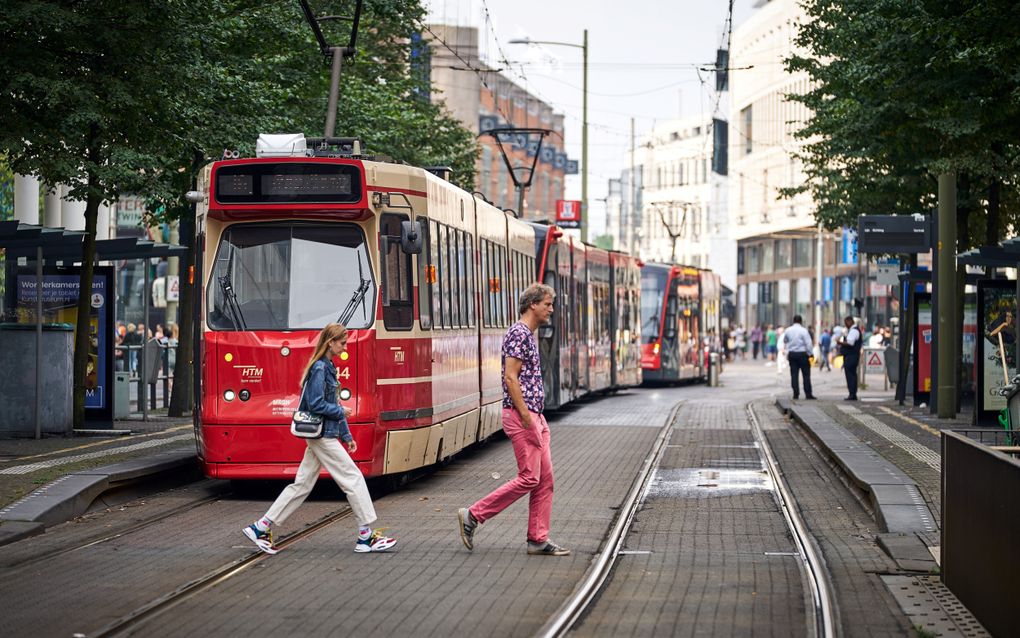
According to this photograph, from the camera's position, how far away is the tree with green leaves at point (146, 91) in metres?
16.5

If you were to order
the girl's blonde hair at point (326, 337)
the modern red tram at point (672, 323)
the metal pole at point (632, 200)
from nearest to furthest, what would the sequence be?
the girl's blonde hair at point (326, 337), the modern red tram at point (672, 323), the metal pole at point (632, 200)

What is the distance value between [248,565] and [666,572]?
2638 mm

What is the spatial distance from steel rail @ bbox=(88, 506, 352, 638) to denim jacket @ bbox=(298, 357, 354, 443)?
34.9 inches

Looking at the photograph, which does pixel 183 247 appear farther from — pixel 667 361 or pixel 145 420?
pixel 667 361

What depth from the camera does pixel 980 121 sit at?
Answer: 2316cm

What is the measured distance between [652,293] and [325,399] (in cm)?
3366

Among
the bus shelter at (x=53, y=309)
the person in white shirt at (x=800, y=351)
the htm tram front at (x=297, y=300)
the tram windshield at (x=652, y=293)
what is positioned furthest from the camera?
the tram windshield at (x=652, y=293)

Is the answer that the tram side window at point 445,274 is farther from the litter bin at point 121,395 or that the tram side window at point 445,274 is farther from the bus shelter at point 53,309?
the litter bin at point 121,395

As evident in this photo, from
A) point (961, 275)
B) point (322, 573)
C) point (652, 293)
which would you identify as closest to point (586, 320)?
point (961, 275)

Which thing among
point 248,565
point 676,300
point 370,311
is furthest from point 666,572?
point 676,300

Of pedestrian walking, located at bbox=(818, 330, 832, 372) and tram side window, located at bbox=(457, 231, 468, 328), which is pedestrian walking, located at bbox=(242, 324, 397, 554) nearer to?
tram side window, located at bbox=(457, 231, 468, 328)

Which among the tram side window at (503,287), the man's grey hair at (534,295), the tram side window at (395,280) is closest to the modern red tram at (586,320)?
the tram side window at (503,287)

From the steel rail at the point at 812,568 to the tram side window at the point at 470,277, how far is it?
378cm

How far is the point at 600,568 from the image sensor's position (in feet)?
35.5
